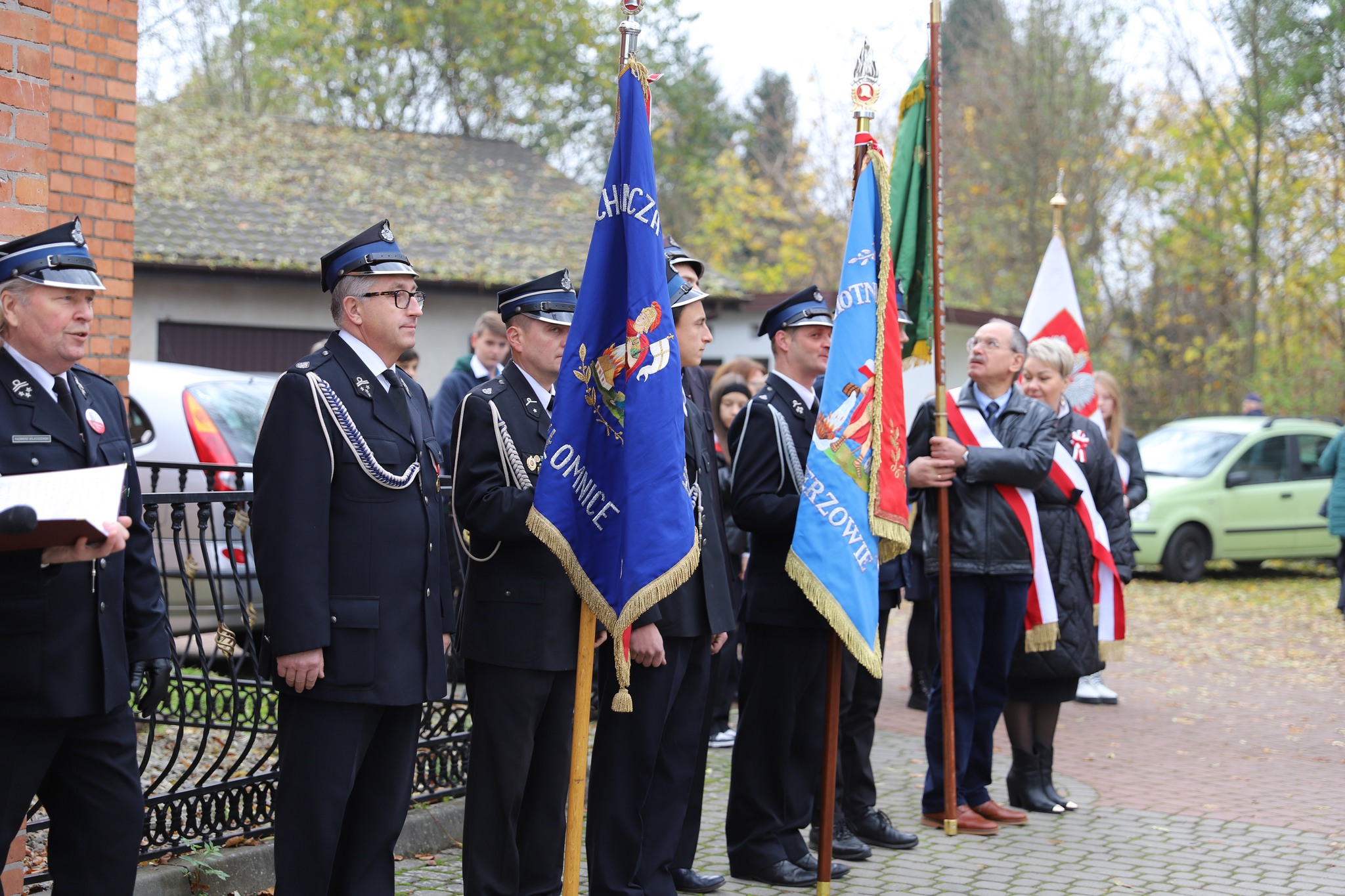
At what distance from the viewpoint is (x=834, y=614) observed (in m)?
5.09

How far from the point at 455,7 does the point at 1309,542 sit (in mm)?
23620

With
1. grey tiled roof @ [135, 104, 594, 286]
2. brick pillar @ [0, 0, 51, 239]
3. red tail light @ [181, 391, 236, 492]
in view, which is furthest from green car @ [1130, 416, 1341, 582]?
brick pillar @ [0, 0, 51, 239]

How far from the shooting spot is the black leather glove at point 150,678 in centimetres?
362

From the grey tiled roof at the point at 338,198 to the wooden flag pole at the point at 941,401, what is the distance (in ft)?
39.1

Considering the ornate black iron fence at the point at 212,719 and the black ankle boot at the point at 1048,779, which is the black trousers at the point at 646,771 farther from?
the black ankle boot at the point at 1048,779

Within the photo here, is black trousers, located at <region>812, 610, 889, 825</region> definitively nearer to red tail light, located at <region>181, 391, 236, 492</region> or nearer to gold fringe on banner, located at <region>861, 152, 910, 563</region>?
gold fringe on banner, located at <region>861, 152, 910, 563</region>

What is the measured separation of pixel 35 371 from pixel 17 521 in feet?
2.09

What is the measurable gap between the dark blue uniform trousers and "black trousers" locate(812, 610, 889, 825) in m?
0.34

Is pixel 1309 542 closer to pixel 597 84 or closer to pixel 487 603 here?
pixel 487 603

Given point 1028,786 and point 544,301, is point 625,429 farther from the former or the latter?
point 1028,786

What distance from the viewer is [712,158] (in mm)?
41469

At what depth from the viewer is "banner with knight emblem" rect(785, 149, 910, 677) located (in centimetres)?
513

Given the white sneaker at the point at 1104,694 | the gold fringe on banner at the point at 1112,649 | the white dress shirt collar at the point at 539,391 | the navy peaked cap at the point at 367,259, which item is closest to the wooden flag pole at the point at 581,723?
the white dress shirt collar at the point at 539,391

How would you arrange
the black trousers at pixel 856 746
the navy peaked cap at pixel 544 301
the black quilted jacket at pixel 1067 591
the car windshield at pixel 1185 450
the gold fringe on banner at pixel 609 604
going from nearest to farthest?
the gold fringe on banner at pixel 609 604, the navy peaked cap at pixel 544 301, the black trousers at pixel 856 746, the black quilted jacket at pixel 1067 591, the car windshield at pixel 1185 450
